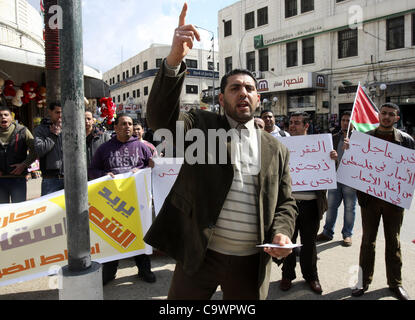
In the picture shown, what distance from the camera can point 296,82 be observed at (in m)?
21.6

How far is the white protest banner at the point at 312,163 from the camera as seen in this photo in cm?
376

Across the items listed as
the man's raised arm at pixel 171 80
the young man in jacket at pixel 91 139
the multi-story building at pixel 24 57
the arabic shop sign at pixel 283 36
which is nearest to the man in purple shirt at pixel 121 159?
the young man in jacket at pixel 91 139

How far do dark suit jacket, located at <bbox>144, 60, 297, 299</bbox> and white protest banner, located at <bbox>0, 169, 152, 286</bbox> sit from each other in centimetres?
175

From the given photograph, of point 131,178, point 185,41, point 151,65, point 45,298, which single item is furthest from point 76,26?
point 151,65

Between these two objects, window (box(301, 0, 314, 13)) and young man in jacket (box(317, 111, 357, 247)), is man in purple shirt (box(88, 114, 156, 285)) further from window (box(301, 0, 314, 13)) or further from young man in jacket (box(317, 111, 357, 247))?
window (box(301, 0, 314, 13))

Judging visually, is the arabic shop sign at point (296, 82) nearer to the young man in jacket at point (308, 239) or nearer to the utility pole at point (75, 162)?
the young man in jacket at point (308, 239)

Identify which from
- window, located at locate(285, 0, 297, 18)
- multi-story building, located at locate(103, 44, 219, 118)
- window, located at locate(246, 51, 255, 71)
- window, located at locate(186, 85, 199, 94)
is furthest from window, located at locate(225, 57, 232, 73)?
window, located at locate(186, 85, 199, 94)

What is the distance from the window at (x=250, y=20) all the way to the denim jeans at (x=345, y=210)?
23693 millimetres

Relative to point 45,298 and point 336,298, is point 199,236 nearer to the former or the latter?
point 336,298

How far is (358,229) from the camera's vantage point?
541 centimetres

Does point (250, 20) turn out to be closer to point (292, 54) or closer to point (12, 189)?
point (292, 54)

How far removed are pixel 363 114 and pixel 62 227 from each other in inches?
155

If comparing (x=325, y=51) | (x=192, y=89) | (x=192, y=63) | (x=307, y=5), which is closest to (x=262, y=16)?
(x=307, y=5)

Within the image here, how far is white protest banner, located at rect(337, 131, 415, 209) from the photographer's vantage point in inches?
133
